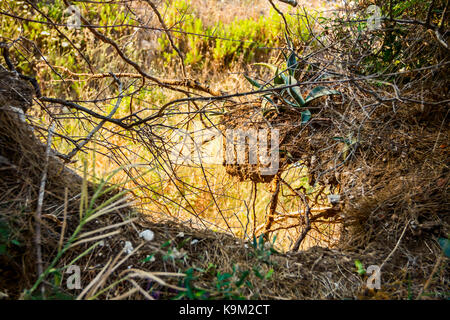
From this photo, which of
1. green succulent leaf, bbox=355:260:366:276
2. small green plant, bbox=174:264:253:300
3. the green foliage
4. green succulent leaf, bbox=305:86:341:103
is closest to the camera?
small green plant, bbox=174:264:253:300

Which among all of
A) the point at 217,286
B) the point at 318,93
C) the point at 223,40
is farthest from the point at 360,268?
the point at 223,40

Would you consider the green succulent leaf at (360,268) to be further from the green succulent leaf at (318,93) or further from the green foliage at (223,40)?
the green foliage at (223,40)

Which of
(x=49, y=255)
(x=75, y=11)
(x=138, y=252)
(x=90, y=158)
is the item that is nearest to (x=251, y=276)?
(x=138, y=252)

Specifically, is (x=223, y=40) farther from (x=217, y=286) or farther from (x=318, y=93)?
(x=217, y=286)

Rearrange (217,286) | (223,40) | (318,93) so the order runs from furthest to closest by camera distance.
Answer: (223,40)
(318,93)
(217,286)

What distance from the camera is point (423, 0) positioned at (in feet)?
6.46

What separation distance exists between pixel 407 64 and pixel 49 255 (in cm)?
216

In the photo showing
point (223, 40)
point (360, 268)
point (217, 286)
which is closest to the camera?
point (217, 286)

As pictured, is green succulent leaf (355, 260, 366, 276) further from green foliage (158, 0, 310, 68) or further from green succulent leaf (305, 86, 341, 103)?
green foliage (158, 0, 310, 68)

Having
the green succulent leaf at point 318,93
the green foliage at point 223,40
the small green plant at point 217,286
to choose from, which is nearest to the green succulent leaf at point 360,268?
the small green plant at point 217,286

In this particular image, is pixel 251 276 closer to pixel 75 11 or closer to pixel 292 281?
pixel 292 281

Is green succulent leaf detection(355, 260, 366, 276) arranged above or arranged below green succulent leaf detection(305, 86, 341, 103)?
below

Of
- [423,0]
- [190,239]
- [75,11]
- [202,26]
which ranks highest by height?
[202,26]

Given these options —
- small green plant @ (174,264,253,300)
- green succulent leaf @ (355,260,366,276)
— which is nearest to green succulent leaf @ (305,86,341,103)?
green succulent leaf @ (355,260,366,276)
